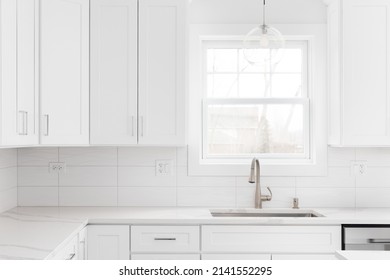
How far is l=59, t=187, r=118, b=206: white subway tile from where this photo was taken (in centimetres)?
349

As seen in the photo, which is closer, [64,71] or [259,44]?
[64,71]

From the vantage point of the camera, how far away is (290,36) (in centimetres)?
Result: 354

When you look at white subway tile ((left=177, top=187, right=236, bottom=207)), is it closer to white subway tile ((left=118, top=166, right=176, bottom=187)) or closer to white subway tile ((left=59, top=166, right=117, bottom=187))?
white subway tile ((left=118, top=166, right=176, bottom=187))

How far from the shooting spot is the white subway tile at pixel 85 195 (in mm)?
3492

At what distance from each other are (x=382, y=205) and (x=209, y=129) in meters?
1.34

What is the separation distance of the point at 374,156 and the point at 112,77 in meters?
1.90

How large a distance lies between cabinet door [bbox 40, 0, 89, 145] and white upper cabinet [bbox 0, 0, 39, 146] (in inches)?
2.8

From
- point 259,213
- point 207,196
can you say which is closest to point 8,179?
point 207,196

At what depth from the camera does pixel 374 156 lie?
11.5 ft

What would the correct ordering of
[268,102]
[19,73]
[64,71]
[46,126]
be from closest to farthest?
[19,73], [46,126], [64,71], [268,102]

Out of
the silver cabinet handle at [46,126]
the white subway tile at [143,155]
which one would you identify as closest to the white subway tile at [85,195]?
the white subway tile at [143,155]

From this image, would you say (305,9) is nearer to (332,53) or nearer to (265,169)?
(332,53)

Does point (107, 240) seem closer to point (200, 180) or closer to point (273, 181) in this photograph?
point (200, 180)
